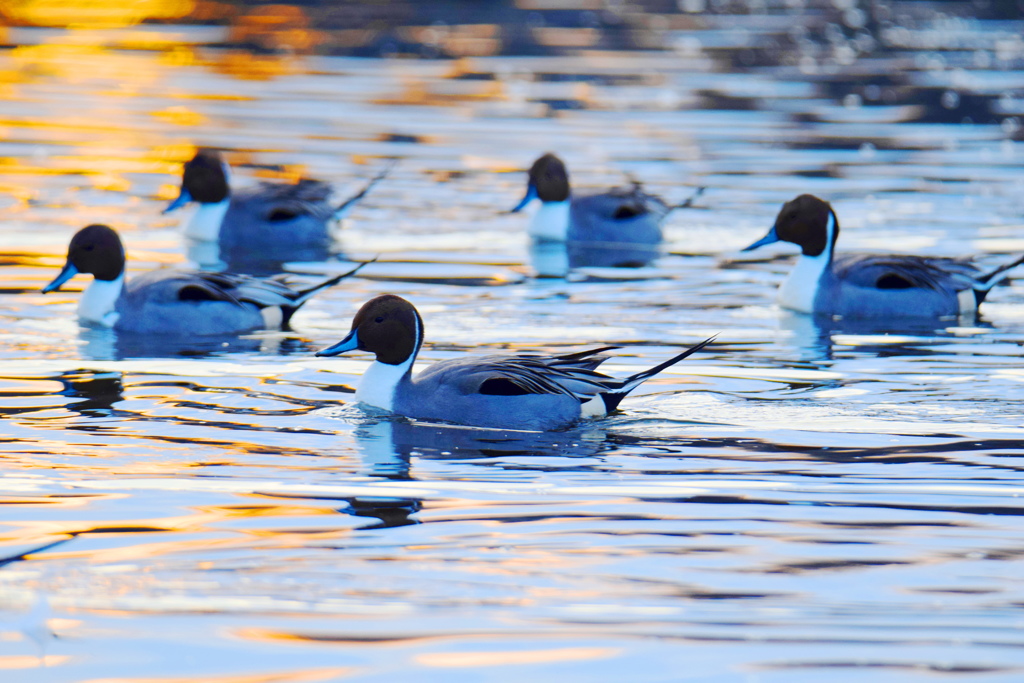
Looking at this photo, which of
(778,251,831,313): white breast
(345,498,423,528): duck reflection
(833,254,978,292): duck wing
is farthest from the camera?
(778,251,831,313): white breast

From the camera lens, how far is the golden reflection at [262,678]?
4.98m

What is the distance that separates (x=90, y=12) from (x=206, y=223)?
77.8 ft

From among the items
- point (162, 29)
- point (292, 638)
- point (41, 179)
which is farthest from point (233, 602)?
point (162, 29)

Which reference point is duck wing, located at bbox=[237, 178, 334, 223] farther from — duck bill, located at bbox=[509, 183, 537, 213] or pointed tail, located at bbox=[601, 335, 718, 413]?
pointed tail, located at bbox=[601, 335, 718, 413]

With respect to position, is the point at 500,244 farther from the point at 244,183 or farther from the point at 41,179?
the point at 41,179

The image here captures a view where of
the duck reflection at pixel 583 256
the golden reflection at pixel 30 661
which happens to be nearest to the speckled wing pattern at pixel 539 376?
the golden reflection at pixel 30 661

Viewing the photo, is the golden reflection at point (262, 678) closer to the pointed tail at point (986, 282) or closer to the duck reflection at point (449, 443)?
the duck reflection at point (449, 443)

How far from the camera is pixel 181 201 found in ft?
46.6

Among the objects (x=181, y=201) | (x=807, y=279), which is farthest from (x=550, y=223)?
(x=807, y=279)

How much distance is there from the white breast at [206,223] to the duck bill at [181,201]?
192 millimetres

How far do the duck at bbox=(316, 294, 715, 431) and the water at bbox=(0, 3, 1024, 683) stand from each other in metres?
0.13

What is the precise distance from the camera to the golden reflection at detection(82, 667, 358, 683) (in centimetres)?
498

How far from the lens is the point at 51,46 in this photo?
97.4ft

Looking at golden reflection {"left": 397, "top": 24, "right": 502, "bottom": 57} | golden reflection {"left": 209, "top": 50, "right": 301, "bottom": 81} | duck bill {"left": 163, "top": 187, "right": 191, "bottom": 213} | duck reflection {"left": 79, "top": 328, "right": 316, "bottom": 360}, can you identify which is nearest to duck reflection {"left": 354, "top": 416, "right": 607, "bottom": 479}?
duck reflection {"left": 79, "top": 328, "right": 316, "bottom": 360}
